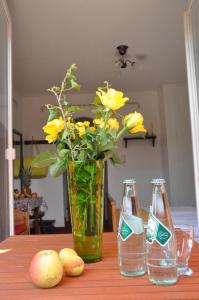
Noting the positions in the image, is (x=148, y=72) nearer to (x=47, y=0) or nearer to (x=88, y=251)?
(x=47, y=0)

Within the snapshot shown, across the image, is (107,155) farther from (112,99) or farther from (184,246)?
(184,246)

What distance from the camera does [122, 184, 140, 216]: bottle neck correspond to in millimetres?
696

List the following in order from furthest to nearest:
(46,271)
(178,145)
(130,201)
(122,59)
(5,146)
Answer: (178,145) → (122,59) → (5,146) → (130,201) → (46,271)

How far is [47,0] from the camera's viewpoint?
2553 millimetres

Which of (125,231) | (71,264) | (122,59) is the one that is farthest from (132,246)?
(122,59)

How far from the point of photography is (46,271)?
1.93ft

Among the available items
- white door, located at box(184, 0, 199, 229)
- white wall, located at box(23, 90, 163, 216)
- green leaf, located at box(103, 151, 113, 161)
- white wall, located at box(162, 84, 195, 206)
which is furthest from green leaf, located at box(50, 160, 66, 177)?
white wall, located at box(23, 90, 163, 216)

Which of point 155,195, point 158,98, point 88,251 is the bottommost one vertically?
point 88,251

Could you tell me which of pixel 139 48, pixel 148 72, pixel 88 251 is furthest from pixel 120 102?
pixel 148 72

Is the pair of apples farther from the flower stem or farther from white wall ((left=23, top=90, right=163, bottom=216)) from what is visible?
white wall ((left=23, top=90, right=163, bottom=216))

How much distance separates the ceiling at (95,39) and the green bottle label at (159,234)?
250 centimetres

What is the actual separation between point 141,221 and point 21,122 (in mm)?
4908

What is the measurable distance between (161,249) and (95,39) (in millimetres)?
3090

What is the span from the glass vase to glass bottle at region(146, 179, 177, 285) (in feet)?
0.53
